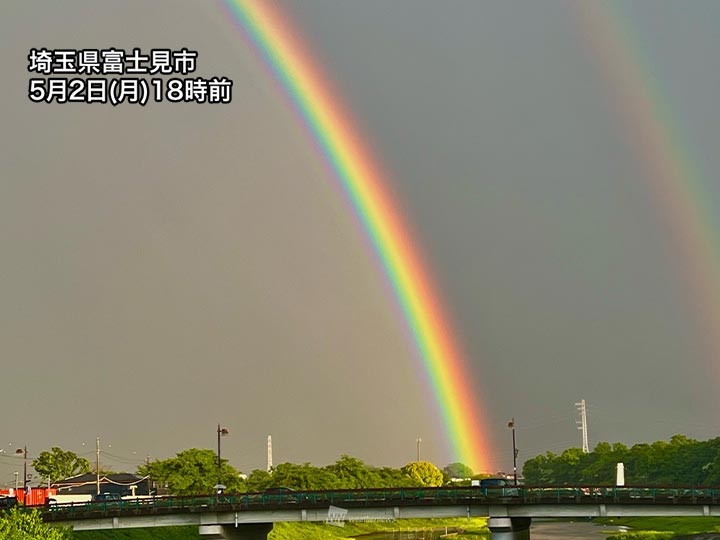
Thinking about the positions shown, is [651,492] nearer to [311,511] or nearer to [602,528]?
[311,511]

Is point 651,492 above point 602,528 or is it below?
above

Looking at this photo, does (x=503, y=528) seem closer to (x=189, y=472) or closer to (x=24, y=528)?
(x=24, y=528)

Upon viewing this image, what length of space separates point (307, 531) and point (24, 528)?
228 feet

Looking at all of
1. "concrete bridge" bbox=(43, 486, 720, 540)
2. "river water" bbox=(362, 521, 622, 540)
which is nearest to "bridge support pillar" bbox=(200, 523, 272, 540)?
"concrete bridge" bbox=(43, 486, 720, 540)

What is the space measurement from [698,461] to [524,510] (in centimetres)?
11848

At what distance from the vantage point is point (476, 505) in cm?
8994

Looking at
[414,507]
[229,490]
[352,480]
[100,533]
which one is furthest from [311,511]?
[352,480]

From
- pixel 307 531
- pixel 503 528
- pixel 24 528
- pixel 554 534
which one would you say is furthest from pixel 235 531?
pixel 554 534

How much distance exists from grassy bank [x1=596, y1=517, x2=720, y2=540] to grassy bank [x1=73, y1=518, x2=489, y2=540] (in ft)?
81.3

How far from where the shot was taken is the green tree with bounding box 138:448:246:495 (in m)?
150

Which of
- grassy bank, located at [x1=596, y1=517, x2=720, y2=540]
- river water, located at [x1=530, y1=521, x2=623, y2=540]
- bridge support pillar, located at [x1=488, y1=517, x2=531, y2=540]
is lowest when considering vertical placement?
river water, located at [x1=530, y1=521, x2=623, y2=540]

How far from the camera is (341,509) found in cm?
9000

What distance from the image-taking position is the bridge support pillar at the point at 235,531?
91.4m

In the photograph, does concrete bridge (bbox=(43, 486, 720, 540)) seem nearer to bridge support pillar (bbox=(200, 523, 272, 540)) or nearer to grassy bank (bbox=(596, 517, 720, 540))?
bridge support pillar (bbox=(200, 523, 272, 540))
